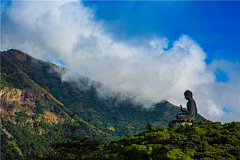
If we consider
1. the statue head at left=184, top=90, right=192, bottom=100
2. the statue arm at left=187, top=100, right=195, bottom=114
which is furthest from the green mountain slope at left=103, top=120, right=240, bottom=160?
the statue head at left=184, top=90, right=192, bottom=100

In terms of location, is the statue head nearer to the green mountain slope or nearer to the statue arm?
the statue arm

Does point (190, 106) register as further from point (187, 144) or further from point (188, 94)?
point (187, 144)

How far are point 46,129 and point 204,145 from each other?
173342 millimetres

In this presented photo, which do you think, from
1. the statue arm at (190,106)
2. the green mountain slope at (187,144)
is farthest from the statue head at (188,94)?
the green mountain slope at (187,144)

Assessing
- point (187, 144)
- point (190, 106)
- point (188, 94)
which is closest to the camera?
point (187, 144)

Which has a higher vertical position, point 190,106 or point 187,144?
point 190,106

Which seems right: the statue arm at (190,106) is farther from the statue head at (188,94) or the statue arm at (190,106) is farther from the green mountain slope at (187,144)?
the green mountain slope at (187,144)

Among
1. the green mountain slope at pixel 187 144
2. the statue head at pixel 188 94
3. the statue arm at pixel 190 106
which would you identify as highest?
the statue head at pixel 188 94

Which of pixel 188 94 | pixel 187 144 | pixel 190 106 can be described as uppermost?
pixel 188 94

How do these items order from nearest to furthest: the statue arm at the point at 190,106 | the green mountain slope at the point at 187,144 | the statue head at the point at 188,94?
the green mountain slope at the point at 187,144 → the statue arm at the point at 190,106 → the statue head at the point at 188,94

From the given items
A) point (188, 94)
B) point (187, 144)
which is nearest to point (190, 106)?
point (188, 94)

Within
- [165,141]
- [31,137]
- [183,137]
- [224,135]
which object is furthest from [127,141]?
[31,137]

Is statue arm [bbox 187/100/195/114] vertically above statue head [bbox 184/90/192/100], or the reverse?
statue head [bbox 184/90/192/100]

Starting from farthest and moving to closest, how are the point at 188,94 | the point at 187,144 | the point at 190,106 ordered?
the point at 188,94
the point at 190,106
the point at 187,144
